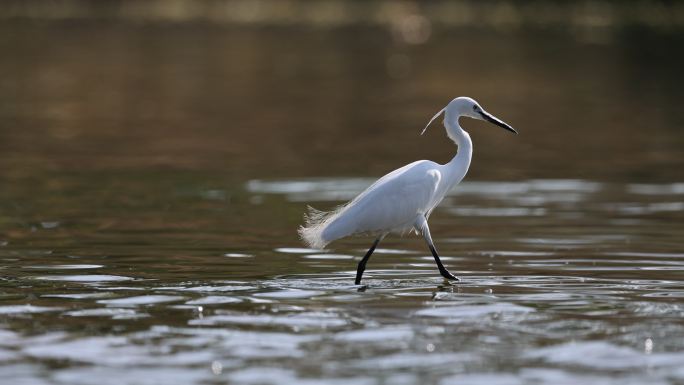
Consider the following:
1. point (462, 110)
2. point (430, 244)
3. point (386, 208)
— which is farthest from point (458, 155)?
point (386, 208)

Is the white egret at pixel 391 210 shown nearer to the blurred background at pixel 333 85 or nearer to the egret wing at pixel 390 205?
the egret wing at pixel 390 205

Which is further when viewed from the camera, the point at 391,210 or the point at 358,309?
the point at 391,210

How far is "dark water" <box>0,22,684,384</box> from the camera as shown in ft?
27.8

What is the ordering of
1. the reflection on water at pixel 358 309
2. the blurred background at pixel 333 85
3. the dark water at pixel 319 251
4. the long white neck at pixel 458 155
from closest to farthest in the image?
the reflection on water at pixel 358 309 < the dark water at pixel 319 251 < the long white neck at pixel 458 155 < the blurred background at pixel 333 85

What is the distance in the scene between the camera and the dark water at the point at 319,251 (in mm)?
8484

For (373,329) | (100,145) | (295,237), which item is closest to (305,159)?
(100,145)

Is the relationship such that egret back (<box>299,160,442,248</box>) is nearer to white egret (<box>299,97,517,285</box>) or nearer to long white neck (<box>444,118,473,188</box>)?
white egret (<box>299,97,517,285</box>)

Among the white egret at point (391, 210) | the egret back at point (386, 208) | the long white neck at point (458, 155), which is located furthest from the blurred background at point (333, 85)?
the egret back at point (386, 208)

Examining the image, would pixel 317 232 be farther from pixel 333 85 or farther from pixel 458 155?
pixel 333 85

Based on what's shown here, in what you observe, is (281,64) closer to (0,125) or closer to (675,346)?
(0,125)

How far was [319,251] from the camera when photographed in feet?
44.9

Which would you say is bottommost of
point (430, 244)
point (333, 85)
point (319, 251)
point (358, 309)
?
point (358, 309)

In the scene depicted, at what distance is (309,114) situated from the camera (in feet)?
98.6

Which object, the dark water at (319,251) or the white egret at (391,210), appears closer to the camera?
the dark water at (319,251)
